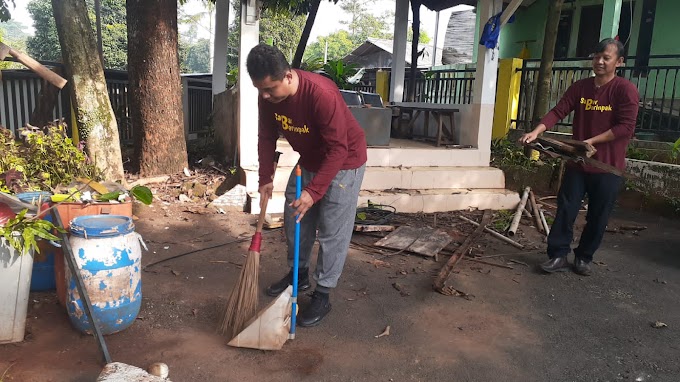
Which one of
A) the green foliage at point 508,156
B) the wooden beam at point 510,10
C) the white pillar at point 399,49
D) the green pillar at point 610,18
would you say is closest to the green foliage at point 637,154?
the green foliage at point 508,156

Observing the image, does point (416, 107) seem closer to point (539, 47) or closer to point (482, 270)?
point (482, 270)

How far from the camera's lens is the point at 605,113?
434 centimetres

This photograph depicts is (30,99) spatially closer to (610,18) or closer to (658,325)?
(658,325)

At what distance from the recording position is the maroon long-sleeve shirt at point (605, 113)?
13.8ft

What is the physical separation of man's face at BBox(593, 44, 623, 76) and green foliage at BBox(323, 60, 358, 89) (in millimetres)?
7374

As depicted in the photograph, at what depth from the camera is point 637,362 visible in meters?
3.19

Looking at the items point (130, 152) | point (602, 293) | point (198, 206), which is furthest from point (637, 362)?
point (130, 152)

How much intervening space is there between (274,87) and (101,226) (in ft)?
4.27

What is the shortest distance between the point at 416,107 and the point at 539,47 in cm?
682

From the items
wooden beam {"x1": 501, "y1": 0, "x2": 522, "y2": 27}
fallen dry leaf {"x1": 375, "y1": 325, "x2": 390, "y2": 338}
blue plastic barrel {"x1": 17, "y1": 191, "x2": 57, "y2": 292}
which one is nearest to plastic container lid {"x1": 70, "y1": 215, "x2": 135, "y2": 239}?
blue plastic barrel {"x1": 17, "y1": 191, "x2": 57, "y2": 292}

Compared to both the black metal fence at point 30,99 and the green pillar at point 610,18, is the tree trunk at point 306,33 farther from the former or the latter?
the green pillar at point 610,18

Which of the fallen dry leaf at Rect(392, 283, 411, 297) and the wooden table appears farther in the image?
the wooden table

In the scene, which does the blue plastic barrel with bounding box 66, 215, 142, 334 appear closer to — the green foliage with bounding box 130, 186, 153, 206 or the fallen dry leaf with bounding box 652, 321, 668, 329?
the green foliage with bounding box 130, 186, 153, 206

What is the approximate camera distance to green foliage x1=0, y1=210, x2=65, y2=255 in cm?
267
